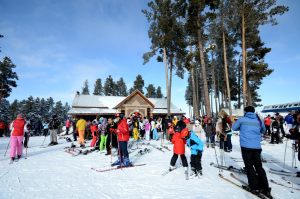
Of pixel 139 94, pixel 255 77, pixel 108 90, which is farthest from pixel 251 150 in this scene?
pixel 108 90

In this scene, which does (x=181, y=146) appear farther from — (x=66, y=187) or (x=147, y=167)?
(x=66, y=187)

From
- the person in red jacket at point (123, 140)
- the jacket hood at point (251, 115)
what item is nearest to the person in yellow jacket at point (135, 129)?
the person in red jacket at point (123, 140)

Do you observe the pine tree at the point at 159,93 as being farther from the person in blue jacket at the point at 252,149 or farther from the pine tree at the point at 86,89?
the person in blue jacket at the point at 252,149

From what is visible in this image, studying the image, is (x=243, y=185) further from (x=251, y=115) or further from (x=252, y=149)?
(x=251, y=115)

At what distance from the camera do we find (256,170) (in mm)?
5461

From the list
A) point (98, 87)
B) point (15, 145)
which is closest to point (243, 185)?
point (15, 145)

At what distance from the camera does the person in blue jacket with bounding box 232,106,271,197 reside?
5.36 meters

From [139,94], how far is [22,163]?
2591cm

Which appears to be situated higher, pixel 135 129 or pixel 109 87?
pixel 109 87

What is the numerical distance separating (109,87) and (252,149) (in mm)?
74841

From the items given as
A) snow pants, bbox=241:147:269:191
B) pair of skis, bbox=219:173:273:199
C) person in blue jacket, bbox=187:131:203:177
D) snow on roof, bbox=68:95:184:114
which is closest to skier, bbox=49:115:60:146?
person in blue jacket, bbox=187:131:203:177

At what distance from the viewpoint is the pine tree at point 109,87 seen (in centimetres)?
7812

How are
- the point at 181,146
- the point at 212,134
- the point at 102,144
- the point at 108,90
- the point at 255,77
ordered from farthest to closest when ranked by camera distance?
the point at 108,90 → the point at 255,77 → the point at 212,134 → the point at 102,144 → the point at 181,146

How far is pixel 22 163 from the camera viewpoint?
9445 mm
